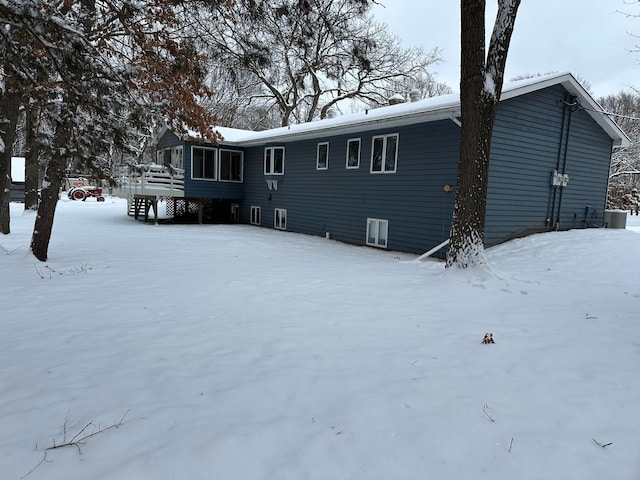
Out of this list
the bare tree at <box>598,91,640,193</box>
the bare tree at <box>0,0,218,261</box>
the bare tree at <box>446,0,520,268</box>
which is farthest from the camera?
the bare tree at <box>598,91,640,193</box>

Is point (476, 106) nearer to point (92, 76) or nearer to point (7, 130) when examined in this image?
point (92, 76)

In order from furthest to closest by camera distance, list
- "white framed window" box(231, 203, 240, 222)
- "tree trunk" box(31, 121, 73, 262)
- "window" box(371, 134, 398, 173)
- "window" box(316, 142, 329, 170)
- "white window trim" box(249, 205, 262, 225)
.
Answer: "white framed window" box(231, 203, 240, 222), "white window trim" box(249, 205, 262, 225), "window" box(316, 142, 329, 170), "window" box(371, 134, 398, 173), "tree trunk" box(31, 121, 73, 262)

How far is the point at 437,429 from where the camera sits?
259 centimetres

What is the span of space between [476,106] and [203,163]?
12883 millimetres

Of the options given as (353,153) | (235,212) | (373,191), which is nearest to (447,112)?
(373,191)

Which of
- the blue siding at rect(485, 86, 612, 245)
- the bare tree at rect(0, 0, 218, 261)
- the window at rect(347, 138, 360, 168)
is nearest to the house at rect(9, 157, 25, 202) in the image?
the bare tree at rect(0, 0, 218, 261)

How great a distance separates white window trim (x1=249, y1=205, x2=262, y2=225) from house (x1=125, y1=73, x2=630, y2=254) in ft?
6.10

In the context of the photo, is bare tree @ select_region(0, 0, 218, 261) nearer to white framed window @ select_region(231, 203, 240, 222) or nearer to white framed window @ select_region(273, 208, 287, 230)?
white framed window @ select_region(273, 208, 287, 230)

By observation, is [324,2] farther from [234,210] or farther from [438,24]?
[234,210]

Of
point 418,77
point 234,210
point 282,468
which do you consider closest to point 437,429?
point 282,468

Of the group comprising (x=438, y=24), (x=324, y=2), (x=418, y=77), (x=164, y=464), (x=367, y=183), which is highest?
(x=418, y=77)

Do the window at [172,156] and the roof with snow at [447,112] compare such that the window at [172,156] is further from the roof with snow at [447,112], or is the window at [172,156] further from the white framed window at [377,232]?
the white framed window at [377,232]

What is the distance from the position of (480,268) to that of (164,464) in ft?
18.6

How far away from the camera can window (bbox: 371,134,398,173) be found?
1134cm
